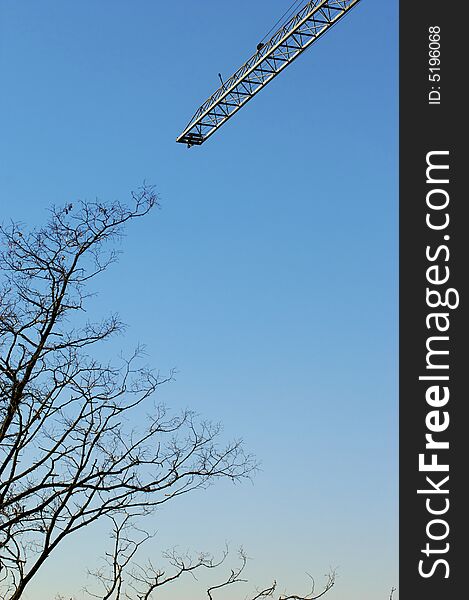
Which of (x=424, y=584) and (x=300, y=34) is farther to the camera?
(x=300, y=34)

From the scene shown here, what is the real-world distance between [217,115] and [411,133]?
3379 centimetres

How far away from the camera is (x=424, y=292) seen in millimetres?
13336

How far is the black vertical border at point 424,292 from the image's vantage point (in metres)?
12.5

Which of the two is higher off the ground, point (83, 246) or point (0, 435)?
point (83, 246)

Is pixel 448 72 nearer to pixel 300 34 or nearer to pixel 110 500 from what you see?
pixel 110 500

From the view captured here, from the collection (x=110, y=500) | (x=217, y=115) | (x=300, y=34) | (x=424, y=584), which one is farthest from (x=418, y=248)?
(x=217, y=115)

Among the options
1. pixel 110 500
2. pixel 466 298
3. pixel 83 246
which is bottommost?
pixel 110 500

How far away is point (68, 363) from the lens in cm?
1448

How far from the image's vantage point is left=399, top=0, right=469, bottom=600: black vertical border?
12.5 m

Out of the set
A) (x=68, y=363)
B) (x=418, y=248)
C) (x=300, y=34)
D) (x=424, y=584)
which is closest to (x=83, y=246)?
(x=68, y=363)

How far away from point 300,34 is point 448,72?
1174 inches

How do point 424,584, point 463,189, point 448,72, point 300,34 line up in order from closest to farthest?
point 424,584, point 463,189, point 448,72, point 300,34

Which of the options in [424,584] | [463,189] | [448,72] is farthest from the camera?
[448,72]

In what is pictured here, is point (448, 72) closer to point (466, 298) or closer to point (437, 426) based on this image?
point (466, 298)
